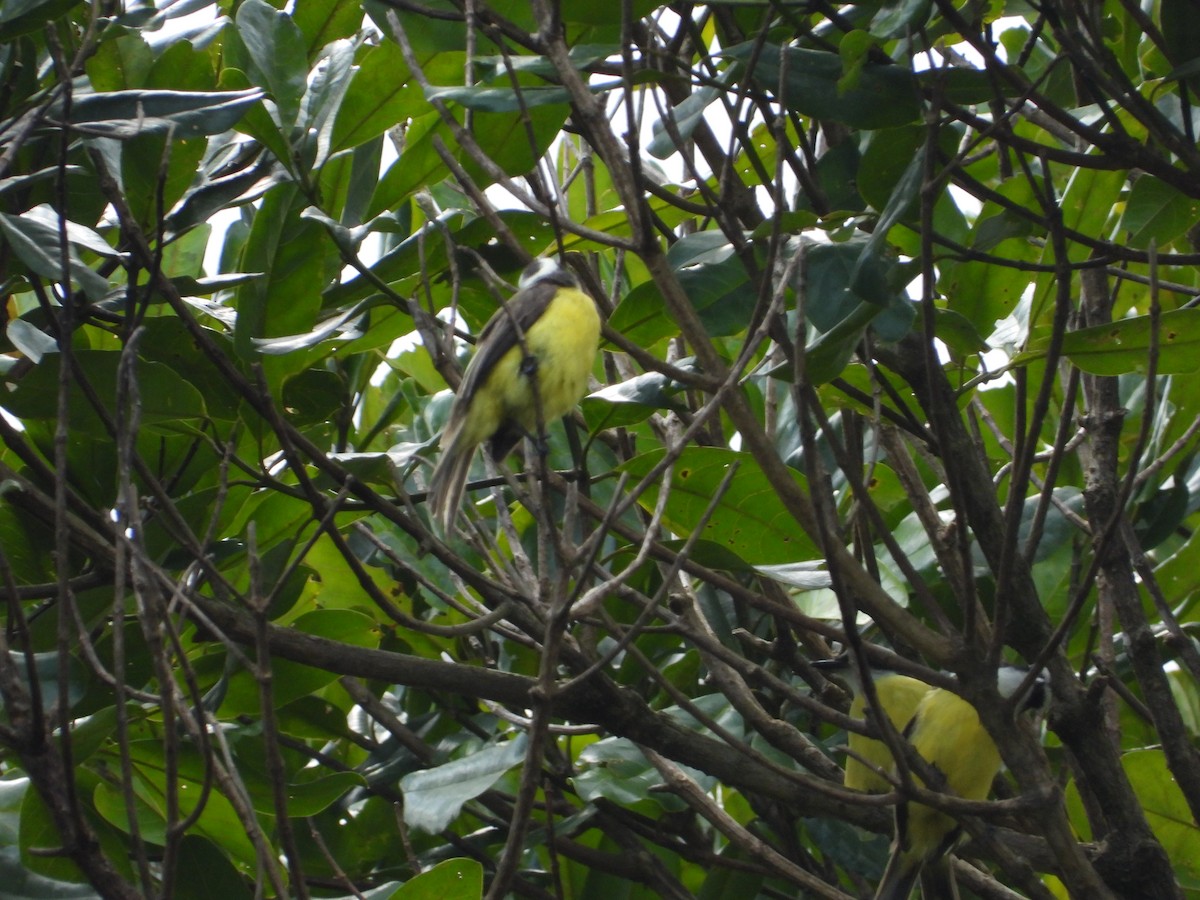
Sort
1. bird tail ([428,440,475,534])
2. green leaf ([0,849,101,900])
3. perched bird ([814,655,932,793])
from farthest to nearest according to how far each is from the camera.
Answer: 1. perched bird ([814,655,932,793])
2. bird tail ([428,440,475,534])
3. green leaf ([0,849,101,900])

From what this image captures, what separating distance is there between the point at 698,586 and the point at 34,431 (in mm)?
1560

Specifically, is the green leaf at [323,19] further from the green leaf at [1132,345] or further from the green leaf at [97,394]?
the green leaf at [1132,345]

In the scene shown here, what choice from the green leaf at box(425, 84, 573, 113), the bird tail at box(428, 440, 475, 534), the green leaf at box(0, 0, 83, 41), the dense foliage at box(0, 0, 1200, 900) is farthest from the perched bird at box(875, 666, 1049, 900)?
the green leaf at box(0, 0, 83, 41)

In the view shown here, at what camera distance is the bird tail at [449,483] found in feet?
9.04

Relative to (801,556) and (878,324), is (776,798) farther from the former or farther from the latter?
(878,324)

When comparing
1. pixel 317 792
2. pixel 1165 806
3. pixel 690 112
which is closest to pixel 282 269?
pixel 690 112

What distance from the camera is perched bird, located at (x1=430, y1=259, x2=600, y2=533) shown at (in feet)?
9.80

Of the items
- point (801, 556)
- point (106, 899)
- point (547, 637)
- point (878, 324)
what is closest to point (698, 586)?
point (801, 556)

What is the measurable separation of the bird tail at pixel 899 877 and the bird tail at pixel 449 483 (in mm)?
1368

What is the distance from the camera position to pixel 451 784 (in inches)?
94.3

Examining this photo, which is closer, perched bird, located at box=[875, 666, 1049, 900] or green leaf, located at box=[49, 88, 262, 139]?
green leaf, located at box=[49, 88, 262, 139]

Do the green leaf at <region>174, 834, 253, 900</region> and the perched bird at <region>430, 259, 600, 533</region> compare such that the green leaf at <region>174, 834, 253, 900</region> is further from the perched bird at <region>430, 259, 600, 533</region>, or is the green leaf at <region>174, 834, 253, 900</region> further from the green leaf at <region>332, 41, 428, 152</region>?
the green leaf at <region>332, 41, 428, 152</region>

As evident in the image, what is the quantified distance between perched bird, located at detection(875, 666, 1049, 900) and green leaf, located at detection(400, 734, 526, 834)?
1.00 metres

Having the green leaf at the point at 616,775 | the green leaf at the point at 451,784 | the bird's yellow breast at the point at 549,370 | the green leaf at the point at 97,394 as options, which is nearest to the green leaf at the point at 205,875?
the green leaf at the point at 451,784
